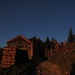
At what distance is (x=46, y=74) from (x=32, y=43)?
92.1 ft

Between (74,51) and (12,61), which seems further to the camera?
(12,61)

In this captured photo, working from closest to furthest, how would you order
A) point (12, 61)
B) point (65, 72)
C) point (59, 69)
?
point (65, 72) < point (59, 69) < point (12, 61)

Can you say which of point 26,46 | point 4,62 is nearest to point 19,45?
point 26,46

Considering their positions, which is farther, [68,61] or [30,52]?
[30,52]

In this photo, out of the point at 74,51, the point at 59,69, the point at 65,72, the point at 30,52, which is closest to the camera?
→ the point at 65,72

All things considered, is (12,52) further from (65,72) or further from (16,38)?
(16,38)

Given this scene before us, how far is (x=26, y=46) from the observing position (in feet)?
171

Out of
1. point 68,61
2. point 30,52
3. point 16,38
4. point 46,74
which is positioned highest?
point 16,38

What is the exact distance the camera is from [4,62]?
110 ft

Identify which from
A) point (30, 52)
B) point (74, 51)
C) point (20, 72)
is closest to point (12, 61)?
point (20, 72)

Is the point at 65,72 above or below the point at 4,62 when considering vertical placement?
below

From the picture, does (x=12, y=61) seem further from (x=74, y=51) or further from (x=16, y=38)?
(x=16, y=38)

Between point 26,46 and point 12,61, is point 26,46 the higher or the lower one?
the higher one

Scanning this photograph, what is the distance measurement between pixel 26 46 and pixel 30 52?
202 cm
